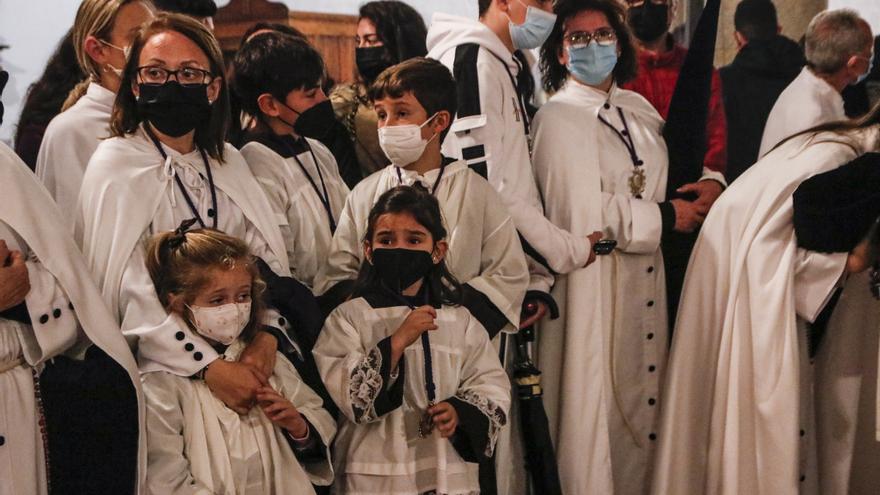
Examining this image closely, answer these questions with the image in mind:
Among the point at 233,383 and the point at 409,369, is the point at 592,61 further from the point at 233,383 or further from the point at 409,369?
the point at 233,383

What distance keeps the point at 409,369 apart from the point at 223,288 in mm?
722

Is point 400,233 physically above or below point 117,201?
below

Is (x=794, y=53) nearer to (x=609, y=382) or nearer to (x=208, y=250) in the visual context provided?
(x=609, y=382)

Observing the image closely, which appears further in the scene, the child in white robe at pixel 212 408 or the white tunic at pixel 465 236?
the white tunic at pixel 465 236

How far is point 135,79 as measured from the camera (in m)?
4.05

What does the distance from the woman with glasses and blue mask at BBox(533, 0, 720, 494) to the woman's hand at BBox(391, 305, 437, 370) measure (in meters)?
1.11

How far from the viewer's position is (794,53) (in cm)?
681

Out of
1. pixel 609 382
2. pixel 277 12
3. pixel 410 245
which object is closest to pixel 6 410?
pixel 410 245

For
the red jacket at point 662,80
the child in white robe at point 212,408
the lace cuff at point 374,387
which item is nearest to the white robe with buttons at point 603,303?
the red jacket at point 662,80

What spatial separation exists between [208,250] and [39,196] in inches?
20.9

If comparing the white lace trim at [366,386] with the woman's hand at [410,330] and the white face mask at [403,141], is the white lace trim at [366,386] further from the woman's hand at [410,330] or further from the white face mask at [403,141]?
the white face mask at [403,141]

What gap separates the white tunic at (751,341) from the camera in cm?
462

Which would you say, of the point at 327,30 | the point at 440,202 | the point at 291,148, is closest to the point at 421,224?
the point at 440,202

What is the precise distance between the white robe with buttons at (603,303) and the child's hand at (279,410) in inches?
56.7
